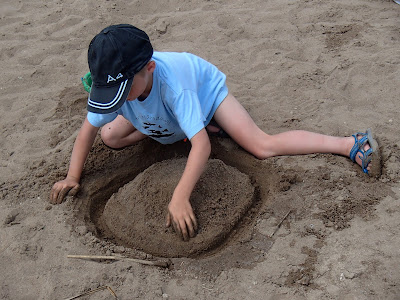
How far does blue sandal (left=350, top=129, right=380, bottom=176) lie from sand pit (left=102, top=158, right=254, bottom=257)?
0.63 metres

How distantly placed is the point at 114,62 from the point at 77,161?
878 millimetres

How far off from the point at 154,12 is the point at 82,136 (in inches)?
88.2

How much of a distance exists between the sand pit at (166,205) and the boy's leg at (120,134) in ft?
1.35

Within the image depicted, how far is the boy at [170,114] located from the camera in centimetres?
228

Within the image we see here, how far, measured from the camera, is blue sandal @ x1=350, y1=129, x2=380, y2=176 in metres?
2.74

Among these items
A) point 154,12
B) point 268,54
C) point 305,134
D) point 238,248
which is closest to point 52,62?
point 154,12

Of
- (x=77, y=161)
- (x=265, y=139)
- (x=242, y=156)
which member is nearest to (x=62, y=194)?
(x=77, y=161)

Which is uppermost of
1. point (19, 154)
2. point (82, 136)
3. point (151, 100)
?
point (151, 100)

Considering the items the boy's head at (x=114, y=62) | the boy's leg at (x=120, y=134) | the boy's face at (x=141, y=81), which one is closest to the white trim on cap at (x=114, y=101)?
the boy's head at (x=114, y=62)

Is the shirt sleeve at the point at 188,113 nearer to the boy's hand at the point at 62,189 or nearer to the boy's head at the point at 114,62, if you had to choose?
the boy's head at the point at 114,62

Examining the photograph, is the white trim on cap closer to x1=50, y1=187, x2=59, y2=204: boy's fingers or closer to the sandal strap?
x1=50, y1=187, x2=59, y2=204: boy's fingers

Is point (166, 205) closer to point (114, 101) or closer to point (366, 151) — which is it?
point (114, 101)

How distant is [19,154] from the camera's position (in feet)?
10.4

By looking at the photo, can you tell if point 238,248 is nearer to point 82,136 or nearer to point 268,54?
point 82,136
